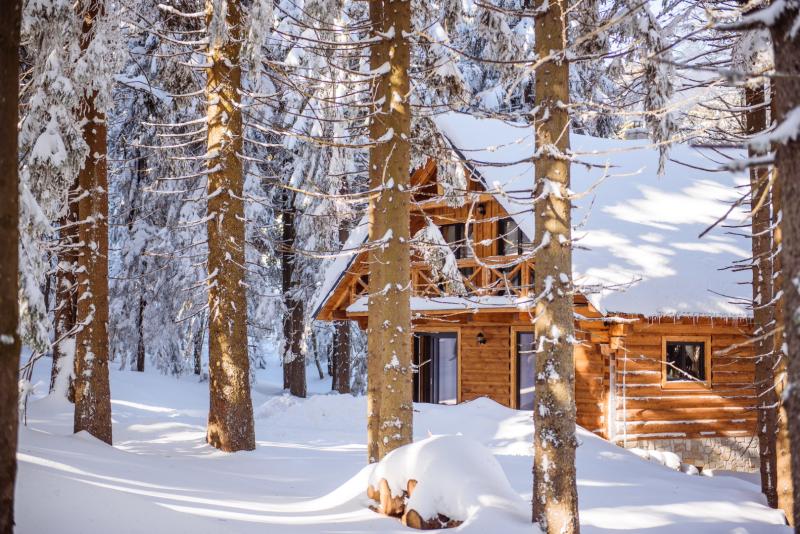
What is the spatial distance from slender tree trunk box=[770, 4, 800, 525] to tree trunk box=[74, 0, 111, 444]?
9.88m

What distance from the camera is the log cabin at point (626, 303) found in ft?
47.3

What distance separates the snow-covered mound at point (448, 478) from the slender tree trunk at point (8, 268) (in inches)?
159

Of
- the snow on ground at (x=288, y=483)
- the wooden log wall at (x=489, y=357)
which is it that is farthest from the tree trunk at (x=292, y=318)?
the wooden log wall at (x=489, y=357)

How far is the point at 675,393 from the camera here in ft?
51.1

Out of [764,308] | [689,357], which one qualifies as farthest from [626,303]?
[764,308]

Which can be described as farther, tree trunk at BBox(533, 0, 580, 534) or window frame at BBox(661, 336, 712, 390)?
window frame at BBox(661, 336, 712, 390)

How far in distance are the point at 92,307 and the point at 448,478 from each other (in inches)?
263

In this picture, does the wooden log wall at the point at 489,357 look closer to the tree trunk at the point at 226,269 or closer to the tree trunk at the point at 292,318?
the tree trunk at the point at 292,318

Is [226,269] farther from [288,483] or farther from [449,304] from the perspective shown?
[449,304]

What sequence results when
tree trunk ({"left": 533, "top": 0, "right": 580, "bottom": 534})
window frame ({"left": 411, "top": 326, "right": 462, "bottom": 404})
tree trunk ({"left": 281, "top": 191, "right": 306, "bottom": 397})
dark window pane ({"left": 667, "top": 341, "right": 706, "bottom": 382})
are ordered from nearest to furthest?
1. tree trunk ({"left": 533, "top": 0, "right": 580, "bottom": 534})
2. dark window pane ({"left": 667, "top": 341, "right": 706, "bottom": 382})
3. window frame ({"left": 411, "top": 326, "right": 462, "bottom": 404})
4. tree trunk ({"left": 281, "top": 191, "right": 306, "bottom": 397})

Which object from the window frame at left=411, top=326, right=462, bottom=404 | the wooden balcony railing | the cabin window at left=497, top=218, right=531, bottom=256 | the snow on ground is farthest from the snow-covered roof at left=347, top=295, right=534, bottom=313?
the snow on ground

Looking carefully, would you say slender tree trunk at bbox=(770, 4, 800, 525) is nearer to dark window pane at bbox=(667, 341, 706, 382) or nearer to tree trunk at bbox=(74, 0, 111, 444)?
tree trunk at bbox=(74, 0, 111, 444)

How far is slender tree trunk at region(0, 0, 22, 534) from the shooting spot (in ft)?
13.2

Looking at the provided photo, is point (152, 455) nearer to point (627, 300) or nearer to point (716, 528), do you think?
point (716, 528)
